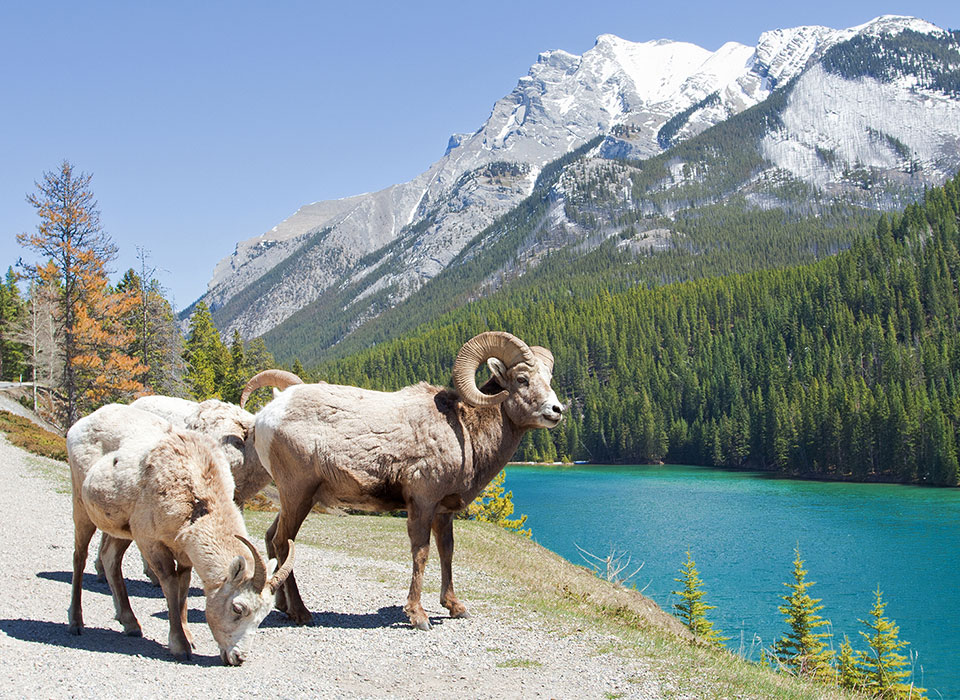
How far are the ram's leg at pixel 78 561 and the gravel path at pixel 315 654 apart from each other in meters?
0.18

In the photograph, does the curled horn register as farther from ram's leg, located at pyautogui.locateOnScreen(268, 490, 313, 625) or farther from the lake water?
the lake water

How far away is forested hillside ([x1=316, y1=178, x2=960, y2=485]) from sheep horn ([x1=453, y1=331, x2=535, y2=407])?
8435 cm

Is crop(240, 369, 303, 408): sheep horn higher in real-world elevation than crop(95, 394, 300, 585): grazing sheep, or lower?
higher

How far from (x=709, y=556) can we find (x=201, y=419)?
35.5 m

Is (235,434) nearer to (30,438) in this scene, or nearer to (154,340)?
(30,438)

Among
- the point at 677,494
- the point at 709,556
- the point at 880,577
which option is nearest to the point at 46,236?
the point at 709,556

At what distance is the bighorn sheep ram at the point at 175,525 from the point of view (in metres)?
7.64

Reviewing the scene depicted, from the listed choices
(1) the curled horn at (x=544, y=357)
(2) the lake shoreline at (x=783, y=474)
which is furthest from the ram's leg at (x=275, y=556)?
(2) the lake shoreline at (x=783, y=474)

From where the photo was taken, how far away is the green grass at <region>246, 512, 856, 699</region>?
8453 millimetres

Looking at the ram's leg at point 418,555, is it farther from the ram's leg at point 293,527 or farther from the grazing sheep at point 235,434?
the grazing sheep at point 235,434

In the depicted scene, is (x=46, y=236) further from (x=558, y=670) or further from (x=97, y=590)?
(x=558, y=670)

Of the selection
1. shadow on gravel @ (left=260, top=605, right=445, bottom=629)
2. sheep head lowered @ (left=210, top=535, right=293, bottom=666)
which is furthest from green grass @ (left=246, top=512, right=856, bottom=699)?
sheep head lowered @ (left=210, top=535, right=293, bottom=666)

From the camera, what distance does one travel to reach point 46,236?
1473 inches

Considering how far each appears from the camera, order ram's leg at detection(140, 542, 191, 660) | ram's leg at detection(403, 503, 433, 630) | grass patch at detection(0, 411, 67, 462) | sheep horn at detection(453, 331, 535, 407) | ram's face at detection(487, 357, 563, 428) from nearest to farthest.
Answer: ram's leg at detection(140, 542, 191, 660) → ram's leg at detection(403, 503, 433, 630) → sheep horn at detection(453, 331, 535, 407) → ram's face at detection(487, 357, 563, 428) → grass patch at detection(0, 411, 67, 462)
